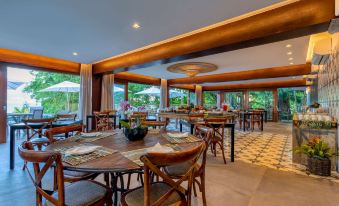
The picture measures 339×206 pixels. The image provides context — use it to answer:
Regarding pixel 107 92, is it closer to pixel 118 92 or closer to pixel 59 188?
Answer: pixel 118 92

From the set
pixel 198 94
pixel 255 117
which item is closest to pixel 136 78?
pixel 198 94

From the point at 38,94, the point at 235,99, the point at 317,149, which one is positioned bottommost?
the point at 317,149

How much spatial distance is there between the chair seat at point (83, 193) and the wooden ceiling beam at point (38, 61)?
4.80 metres

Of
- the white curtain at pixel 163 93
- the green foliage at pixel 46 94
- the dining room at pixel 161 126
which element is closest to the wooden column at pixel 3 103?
the dining room at pixel 161 126

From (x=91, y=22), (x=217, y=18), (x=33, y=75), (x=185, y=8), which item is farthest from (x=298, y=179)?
(x=33, y=75)

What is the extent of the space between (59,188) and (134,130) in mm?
907

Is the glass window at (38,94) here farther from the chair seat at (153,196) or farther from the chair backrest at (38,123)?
the chair seat at (153,196)

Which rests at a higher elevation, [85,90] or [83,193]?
[85,90]

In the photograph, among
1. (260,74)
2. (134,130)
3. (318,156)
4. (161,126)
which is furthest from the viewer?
(260,74)

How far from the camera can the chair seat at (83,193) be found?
1.21 meters

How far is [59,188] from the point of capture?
108cm

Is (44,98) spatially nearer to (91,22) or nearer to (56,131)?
(91,22)

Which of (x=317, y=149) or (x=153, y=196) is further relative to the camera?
(x=317, y=149)

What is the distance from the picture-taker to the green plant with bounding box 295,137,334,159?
9.44ft
